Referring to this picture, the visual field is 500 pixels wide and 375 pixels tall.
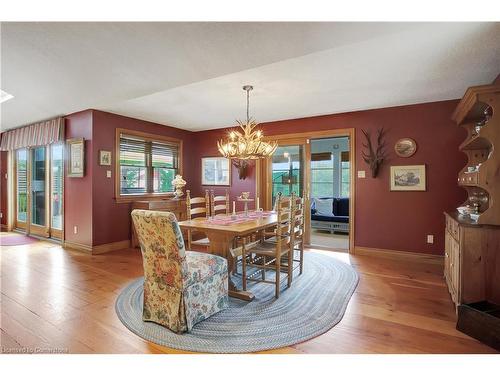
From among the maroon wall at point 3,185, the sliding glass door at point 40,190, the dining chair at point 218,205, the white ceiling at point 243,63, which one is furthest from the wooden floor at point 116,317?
the maroon wall at point 3,185

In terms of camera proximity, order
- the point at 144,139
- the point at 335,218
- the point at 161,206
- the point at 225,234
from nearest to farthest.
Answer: the point at 225,234, the point at 161,206, the point at 144,139, the point at 335,218

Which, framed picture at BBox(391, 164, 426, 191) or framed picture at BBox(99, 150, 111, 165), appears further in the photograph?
framed picture at BBox(99, 150, 111, 165)

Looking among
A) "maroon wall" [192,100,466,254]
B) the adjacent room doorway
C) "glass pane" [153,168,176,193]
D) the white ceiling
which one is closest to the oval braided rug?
"maroon wall" [192,100,466,254]

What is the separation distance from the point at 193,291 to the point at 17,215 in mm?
6465

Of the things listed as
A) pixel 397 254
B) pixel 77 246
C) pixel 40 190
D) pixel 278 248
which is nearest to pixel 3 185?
pixel 40 190

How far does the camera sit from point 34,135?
520cm

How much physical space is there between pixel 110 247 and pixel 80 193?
102cm

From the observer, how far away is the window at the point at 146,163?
4770 millimetres

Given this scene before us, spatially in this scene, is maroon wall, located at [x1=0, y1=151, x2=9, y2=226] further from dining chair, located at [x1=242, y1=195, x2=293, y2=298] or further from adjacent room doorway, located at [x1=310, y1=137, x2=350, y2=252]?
adjacent room doorway, located at [x1=310, y1=137, x2=350, y2=252]

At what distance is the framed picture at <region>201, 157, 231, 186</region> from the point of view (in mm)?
5781

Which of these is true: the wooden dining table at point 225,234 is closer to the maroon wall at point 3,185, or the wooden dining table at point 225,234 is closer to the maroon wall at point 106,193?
the maroon wall at point 106,193

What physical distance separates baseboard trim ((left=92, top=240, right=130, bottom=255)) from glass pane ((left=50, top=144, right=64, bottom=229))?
4.50ft

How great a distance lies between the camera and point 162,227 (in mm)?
1938

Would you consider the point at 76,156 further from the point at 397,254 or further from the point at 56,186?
the point at 397,254
